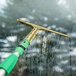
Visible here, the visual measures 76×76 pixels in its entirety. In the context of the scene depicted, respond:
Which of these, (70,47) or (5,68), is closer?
(5,68)

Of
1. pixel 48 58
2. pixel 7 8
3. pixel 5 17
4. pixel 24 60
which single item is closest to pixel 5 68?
pixel 24 60

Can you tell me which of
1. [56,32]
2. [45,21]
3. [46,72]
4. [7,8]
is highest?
[7,8]

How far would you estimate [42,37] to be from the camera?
84.7 inches

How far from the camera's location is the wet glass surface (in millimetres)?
1948

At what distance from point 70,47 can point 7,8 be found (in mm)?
1935

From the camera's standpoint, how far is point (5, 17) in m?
2.02

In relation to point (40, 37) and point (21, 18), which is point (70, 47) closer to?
point (40, 37)

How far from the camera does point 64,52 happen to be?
215cm

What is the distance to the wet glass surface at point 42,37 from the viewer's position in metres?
1.95

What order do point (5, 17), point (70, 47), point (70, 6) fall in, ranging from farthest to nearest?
point (70, 6) → point (70, 47) → point (5, 17)

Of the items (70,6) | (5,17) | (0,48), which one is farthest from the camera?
(70,6)

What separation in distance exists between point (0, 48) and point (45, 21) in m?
1.32

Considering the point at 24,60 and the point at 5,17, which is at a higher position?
the point at 5,17

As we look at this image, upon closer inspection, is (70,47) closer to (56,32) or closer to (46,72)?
(56,32)
